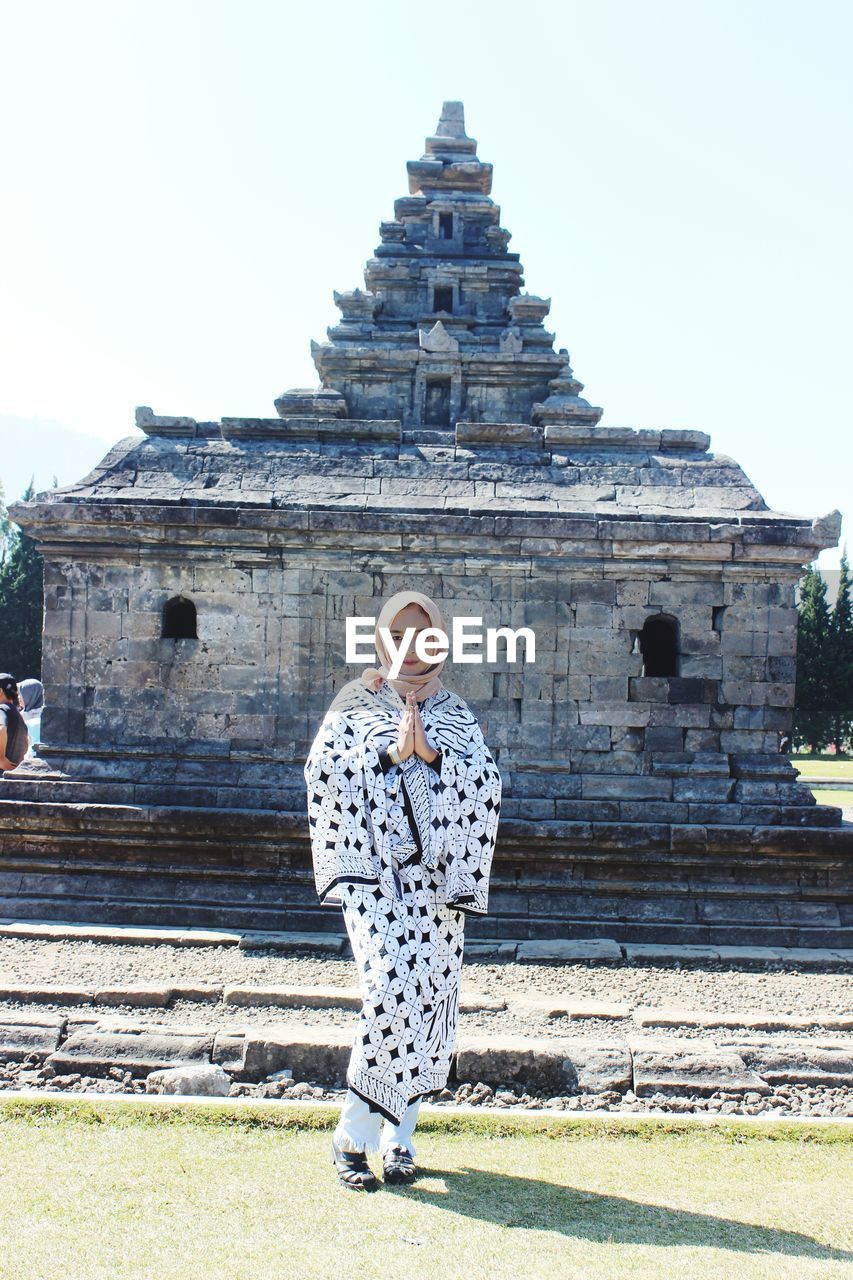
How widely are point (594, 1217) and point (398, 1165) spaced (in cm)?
74

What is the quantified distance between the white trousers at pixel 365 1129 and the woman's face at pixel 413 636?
1.63 m

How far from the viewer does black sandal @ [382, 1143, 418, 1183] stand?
13.9 feet

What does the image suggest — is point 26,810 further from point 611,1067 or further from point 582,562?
point 611,1067

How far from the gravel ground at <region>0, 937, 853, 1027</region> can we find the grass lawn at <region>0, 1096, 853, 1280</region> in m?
2.21

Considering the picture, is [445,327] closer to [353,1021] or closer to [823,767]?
[353,1021]

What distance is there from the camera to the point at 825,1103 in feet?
17.5

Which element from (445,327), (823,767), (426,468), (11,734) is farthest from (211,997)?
(823,767)

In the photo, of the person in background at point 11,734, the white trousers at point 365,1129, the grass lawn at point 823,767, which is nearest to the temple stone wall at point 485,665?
the person in background at point 11,734

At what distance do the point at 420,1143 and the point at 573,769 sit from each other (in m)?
4.97

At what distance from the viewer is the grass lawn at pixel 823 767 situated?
917 inches

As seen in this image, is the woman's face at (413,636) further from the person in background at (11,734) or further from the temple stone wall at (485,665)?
the person in background at (11,734)

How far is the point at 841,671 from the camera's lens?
30.6m

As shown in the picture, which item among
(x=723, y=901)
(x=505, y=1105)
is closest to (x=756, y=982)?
(x=723, y=901)

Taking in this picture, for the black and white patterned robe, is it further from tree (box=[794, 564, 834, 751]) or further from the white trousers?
tree (box=[794, 564, 834, 751])
